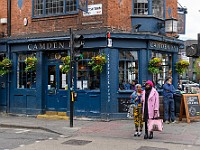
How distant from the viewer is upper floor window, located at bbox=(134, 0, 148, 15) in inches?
620

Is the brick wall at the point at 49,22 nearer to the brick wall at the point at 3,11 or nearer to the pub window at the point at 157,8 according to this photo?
the brick wall at the point at 3,11

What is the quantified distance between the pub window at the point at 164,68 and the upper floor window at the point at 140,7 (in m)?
1.90

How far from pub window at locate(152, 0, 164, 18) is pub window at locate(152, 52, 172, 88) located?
1848mm

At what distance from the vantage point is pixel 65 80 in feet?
52.0

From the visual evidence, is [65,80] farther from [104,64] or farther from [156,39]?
[156,39]

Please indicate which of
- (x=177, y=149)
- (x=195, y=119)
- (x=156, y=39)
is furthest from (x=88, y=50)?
(x=177, y=149)

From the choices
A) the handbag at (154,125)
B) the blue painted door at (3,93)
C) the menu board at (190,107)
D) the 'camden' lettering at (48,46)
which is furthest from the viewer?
the blue painted door at (3,93)

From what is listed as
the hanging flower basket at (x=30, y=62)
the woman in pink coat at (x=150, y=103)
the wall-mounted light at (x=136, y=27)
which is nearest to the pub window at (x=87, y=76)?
the wall-mounted light at (x=136, y=27)

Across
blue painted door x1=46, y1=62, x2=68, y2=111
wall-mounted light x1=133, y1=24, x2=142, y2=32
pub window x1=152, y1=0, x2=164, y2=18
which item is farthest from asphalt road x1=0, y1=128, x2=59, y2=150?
pub window x1=152, y1=0, x2=164, y2=18

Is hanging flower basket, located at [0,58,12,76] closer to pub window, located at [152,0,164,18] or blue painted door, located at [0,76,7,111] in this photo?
blue painted door, located at [0,76,7,111]

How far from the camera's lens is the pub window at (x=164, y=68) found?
1621 cm

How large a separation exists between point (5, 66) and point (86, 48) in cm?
425

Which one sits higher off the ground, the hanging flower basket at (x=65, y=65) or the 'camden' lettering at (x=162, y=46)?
the 'camden' lettering at (x=162, y=46)

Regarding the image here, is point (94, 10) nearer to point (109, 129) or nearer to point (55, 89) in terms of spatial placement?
point (55, 89)
